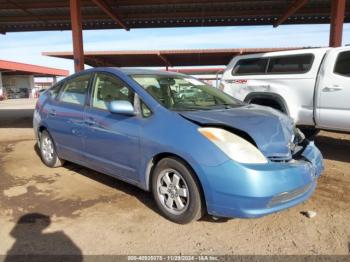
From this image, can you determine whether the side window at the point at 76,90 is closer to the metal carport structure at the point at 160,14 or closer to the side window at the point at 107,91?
the side window at the point at 107,91

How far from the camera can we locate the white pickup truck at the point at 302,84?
255 inches

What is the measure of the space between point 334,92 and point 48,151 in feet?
16.7

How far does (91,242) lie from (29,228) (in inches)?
32.1

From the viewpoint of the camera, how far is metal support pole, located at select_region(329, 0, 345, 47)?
1096 cm

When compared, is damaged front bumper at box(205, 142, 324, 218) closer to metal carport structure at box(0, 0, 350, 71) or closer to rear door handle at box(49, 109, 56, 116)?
rear door handle at box(49, 109, 56, 116)

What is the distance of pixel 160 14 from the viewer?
44.9ft

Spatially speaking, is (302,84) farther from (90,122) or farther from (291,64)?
(90,122)

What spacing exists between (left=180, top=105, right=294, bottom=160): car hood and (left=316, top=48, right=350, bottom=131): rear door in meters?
2.72

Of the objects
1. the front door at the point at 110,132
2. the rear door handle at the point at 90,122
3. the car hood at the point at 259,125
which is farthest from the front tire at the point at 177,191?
the rear door handle at the point at 90,122

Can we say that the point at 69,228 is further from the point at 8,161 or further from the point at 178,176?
the point at 8,161

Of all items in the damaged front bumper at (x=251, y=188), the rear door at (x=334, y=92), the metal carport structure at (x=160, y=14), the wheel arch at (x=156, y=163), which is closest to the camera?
the damaged front bumper at (x=251, y=188)

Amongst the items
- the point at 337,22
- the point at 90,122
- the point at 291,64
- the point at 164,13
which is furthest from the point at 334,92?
the point at 164,13

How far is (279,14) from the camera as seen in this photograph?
44.5 feet

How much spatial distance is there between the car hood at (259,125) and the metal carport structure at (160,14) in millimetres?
8620
